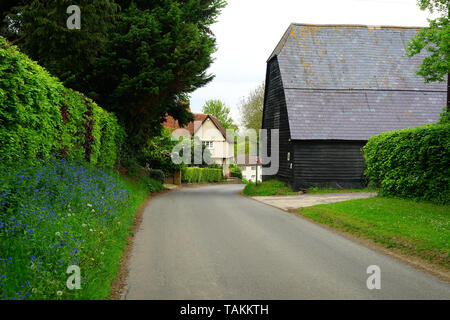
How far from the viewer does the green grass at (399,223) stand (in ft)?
25.7

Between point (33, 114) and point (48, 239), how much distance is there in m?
3.50

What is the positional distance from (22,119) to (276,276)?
539 cm

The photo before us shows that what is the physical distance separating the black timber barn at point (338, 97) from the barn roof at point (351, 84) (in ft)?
0.21

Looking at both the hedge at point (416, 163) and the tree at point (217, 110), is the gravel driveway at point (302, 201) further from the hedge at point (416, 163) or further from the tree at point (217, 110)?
the tree at point (217, 110)

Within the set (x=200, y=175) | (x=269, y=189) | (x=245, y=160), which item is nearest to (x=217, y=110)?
(x=245, y=160)

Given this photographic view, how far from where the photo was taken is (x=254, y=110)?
5378 cm

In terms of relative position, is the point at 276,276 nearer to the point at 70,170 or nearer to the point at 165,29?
the point at 70,170

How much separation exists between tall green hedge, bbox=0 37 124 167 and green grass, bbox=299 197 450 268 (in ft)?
25.9

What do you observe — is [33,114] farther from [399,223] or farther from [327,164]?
[327,164]

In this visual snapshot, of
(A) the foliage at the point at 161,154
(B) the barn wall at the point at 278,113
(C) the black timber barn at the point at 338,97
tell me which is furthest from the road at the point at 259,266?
(A) the foliage at the point at 161,154

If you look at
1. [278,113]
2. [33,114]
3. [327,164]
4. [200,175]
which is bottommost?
[200,175]

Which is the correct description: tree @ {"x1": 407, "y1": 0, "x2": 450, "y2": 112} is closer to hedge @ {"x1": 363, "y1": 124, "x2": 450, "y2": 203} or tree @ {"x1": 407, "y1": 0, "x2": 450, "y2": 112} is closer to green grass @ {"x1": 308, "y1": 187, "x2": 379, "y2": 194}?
hedge @ {"x1": 363, "y1": 124, "x2": 450, "y2": 203}

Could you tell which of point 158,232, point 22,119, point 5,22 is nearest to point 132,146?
point 5,22

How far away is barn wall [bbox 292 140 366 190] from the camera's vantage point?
23.9 m
